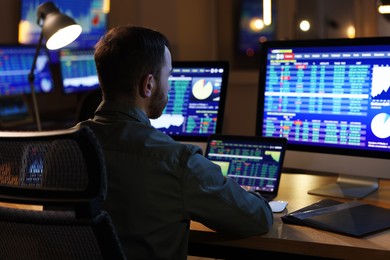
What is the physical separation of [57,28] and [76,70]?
1.86 meters

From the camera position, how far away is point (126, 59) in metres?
1.44

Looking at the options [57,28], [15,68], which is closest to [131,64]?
[57,28]

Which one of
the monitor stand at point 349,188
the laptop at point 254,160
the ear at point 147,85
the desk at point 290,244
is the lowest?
the desk at point 290,244

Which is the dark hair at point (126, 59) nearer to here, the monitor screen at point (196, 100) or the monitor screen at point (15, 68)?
the monitor screen at point (196, 100)

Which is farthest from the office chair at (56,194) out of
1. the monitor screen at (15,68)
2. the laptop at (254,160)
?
the monitor screen at (15,68)

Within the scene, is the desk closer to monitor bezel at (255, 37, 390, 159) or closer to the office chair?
monitor bezel at (255, 37, 390, 159)

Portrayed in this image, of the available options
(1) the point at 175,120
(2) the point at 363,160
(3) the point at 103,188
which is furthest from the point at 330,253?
(1) the point at 175,120

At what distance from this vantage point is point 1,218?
1135 mm

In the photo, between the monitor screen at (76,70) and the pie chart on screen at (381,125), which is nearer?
the pie chart on screen at (381,125)

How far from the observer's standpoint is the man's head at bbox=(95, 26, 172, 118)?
1.44 metres

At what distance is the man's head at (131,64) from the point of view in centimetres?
144

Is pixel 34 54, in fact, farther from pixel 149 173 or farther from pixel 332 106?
pixel 149 173

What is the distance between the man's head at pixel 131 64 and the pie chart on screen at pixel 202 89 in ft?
2.45

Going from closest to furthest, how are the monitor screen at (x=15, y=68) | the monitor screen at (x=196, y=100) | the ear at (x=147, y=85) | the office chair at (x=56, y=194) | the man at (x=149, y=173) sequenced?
the office chair at (x=56, y=194) < the man at (x=149, y=173) < the ear at (x=147, y=85) < the monitor screen at (x=196, y=100) < the monitor screen at (x=15, y=68)
